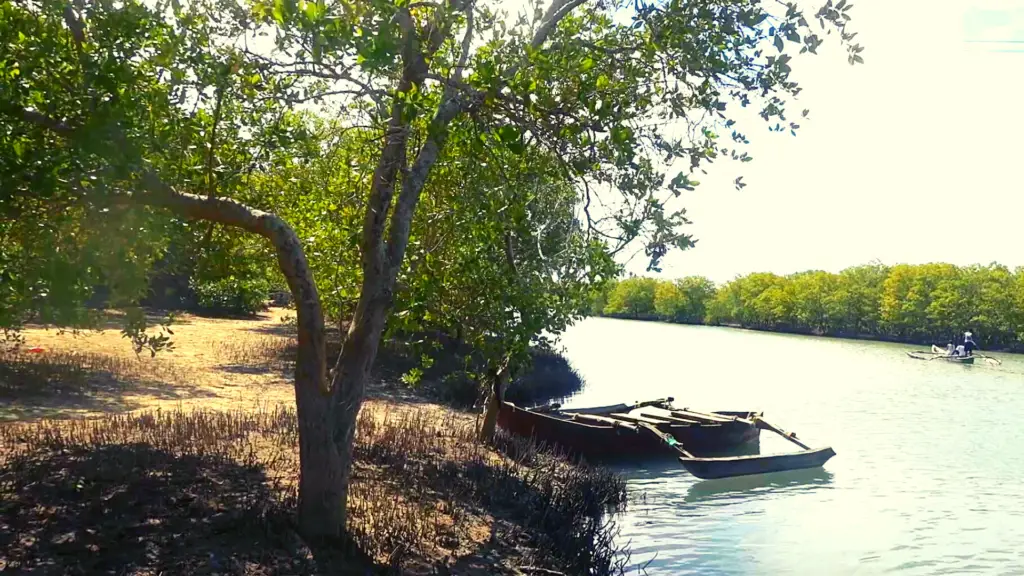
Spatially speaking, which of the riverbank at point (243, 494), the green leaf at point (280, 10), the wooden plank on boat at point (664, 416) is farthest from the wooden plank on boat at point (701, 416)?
the green leaf at point (280, 10)

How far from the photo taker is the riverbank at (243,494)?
22.2 feet

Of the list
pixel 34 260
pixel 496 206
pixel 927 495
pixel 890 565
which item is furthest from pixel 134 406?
pixel 927 495

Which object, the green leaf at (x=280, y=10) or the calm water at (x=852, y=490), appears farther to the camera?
the calm water at (x=852, y=490)

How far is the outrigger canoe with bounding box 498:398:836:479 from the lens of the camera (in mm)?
15789

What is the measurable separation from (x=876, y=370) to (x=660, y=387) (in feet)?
62.0

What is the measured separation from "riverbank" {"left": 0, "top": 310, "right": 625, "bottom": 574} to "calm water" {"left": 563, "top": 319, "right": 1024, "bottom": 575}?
6.04 feet

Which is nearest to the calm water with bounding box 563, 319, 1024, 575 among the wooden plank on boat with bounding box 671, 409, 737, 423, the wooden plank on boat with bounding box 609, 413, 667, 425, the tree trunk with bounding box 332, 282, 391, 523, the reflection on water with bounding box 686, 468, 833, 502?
the reflection on water with bounding box 686, 468, 833, 502

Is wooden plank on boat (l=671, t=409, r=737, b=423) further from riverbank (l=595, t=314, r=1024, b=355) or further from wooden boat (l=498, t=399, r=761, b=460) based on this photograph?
riverbank (l=595, t=314, r=1024, b=355)

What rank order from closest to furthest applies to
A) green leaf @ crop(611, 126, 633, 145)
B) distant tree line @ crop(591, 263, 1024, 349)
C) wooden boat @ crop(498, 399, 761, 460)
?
green leaf @ crop(611, 126, 633, 145) < wooden boat @ crop(498, 399, 761, 460) < distant tree line @ crop(591, 263, 1024, 349)

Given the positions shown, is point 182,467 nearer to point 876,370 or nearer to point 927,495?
point 927,495

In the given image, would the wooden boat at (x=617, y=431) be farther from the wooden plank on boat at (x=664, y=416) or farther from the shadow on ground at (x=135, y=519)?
the shadow on ground at (x=135, y=519)

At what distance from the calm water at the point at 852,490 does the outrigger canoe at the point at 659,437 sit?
0.57 meters

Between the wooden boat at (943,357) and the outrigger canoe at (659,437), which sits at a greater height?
the wooden boat at (943,357)

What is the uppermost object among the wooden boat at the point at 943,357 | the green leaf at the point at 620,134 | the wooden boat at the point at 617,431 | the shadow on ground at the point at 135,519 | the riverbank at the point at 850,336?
the green leaf at the point at 620,134
